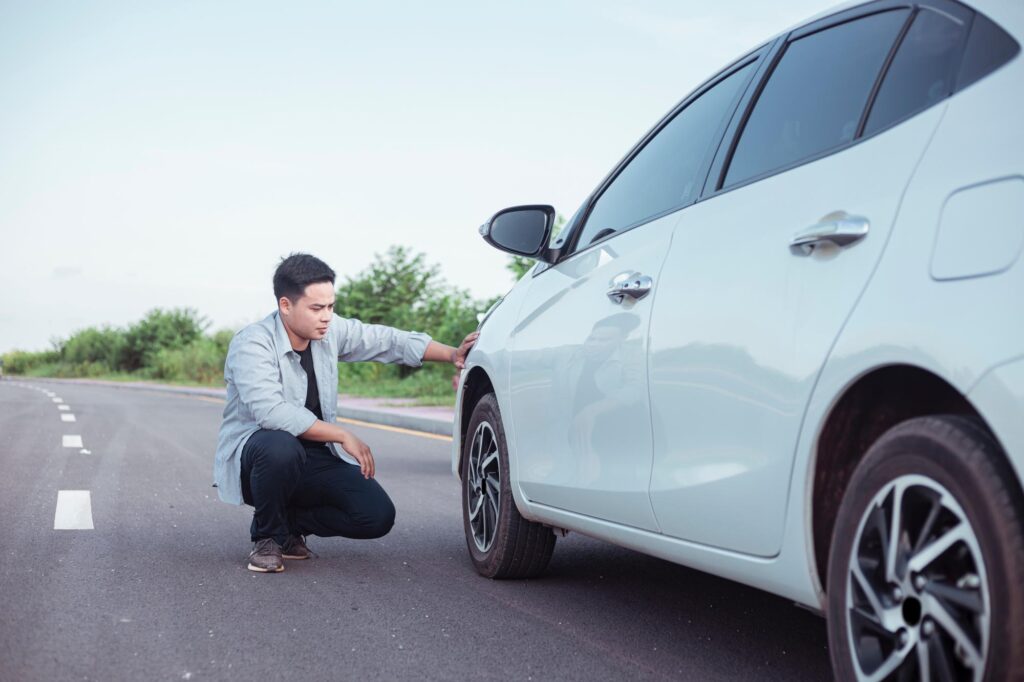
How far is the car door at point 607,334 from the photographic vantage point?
11.2 ft

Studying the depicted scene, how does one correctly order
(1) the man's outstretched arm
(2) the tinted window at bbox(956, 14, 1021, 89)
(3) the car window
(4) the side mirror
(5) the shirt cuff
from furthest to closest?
(5) the shirt cuff → (1) the man's outstretched arm → (4) the side mirror → (3) the car window → (2) the tinted window at bbox(956, 14, 1021, 89)

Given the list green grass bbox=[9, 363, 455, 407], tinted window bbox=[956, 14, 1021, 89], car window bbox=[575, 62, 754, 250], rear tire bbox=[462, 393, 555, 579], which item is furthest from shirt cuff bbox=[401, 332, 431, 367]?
green grass bbox=[9, 363, 455, 407]

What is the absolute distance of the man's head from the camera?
201 inches

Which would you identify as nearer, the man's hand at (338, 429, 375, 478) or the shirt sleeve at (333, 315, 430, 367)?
the man's hand at (338, 429, 375, 478)

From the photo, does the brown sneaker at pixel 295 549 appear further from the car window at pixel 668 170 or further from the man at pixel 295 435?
the car window at pixel 668 170

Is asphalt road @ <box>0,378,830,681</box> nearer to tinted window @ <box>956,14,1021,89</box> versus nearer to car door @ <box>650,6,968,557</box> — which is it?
car door @ <box>650,6,968,557</box>

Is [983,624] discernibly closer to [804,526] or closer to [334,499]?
[804,526]

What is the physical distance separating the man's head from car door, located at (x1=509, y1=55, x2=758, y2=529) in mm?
1015

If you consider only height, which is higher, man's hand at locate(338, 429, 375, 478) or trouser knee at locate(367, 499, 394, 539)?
man's hand at locate(338, 429, 375, 478)

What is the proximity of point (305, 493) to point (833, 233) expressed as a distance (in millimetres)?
3277

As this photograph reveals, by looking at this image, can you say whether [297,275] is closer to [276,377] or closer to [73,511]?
[276,377]

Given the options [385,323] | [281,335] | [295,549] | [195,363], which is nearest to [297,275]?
[281,335]

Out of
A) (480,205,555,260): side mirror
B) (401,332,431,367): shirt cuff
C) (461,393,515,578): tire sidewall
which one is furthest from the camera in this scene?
(401,332,431,367): shirt cuff

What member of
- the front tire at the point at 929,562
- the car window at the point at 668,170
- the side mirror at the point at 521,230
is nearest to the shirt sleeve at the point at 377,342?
the side mirror at the point at 521,230
